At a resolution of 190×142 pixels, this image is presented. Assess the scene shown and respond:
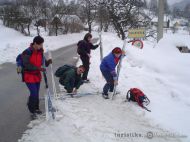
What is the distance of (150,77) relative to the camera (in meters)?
9.98

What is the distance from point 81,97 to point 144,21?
68.6ft

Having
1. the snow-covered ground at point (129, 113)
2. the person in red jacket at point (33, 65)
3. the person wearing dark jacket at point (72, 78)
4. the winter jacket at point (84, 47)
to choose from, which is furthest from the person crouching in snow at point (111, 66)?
the person in red jacket at point (33, 65)

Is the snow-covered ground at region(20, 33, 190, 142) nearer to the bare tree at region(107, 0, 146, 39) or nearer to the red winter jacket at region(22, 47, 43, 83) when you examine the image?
the red winter jacket at region(22, 47, 43, 83)

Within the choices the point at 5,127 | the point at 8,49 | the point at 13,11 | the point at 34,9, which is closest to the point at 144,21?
the point at 8,49

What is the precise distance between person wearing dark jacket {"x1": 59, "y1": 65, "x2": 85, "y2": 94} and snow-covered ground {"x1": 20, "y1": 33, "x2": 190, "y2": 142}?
0.37 m

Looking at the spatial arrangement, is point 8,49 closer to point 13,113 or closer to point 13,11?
point 13,113

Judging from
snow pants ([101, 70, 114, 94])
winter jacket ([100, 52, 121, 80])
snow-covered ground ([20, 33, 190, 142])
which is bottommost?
snow-covered ground ([20, 33, 190, 142])

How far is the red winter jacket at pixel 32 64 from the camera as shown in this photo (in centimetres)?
564

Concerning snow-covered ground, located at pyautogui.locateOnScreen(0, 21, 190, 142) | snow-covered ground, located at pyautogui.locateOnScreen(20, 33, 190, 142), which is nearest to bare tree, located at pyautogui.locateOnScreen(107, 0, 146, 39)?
snow-covered ground, located at pyautogui.locateOnScreen(0, 21, 190, 142)

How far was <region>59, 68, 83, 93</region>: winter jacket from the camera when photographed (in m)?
7.59

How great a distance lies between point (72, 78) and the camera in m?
7.61

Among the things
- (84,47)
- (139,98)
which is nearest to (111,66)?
(139,98)

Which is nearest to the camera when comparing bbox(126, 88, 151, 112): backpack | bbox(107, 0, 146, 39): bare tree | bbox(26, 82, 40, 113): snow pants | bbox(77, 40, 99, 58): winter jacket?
bbox(26, 82, 40, 113): snow pants

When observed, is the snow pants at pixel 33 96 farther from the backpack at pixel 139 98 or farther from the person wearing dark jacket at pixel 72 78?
the backpack at pixel 139 98
